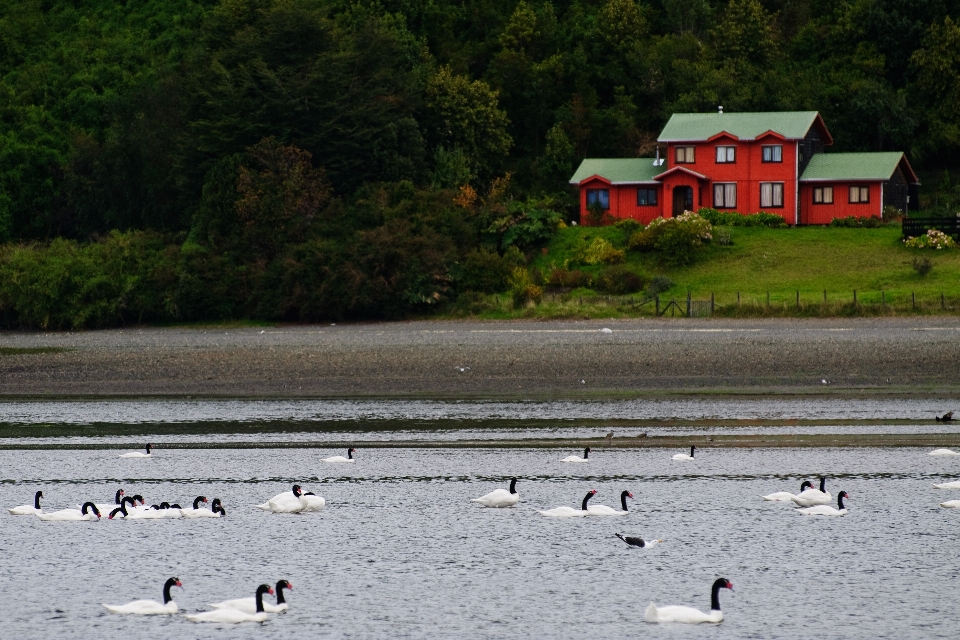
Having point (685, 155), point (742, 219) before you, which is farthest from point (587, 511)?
A: point (685, 155)

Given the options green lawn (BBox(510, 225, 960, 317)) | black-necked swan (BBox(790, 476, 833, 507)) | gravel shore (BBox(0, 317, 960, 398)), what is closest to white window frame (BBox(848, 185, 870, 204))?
green lawn (BBox(510, 225, 960, 317))

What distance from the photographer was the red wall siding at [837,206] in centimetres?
7575

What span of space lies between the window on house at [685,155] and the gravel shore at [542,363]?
24157mm

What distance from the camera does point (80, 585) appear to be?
2075cm

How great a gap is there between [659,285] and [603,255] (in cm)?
545

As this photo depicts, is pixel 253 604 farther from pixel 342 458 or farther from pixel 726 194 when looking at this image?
pixel 726 194

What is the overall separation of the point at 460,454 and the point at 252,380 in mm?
15388

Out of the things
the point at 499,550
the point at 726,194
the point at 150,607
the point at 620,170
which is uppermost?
the point at 620,170

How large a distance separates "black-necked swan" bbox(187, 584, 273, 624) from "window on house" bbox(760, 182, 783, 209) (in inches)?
2434

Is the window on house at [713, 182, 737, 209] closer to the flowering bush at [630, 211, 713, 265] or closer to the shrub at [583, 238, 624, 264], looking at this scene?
the flowering bush at [630, 211, 713, 265]

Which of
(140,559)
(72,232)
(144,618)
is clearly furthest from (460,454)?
(72,232)

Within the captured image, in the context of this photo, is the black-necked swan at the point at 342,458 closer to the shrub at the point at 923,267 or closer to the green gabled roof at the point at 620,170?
the shrub at the point at 923,267

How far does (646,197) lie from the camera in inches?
3105

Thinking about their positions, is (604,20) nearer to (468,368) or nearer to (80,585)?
(468,368)
